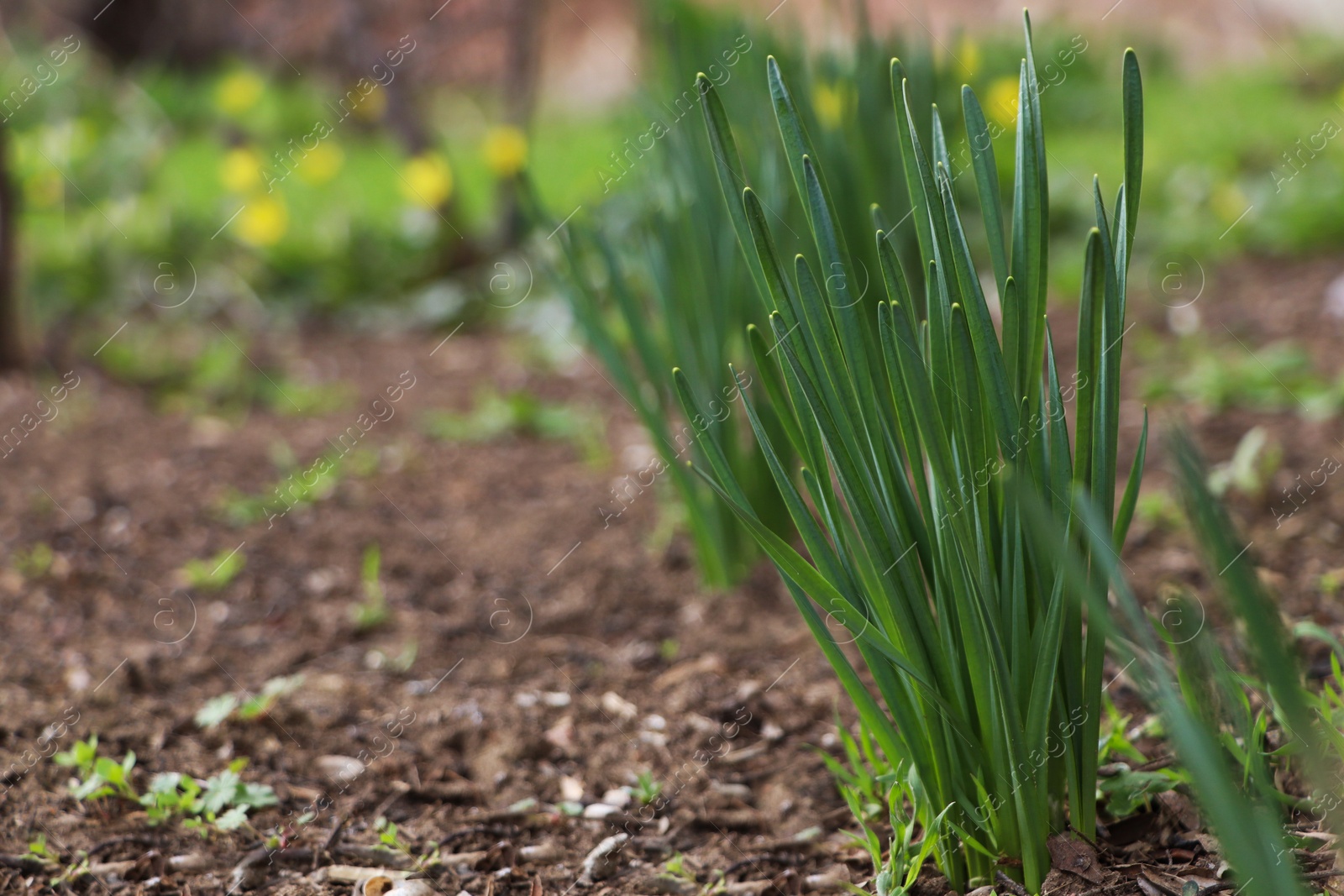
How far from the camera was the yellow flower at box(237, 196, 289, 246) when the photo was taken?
3842 millimetres

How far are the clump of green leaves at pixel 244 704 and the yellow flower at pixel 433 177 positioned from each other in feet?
8.88

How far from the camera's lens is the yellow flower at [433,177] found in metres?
3.94

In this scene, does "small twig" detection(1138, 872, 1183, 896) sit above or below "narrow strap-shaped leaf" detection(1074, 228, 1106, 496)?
below

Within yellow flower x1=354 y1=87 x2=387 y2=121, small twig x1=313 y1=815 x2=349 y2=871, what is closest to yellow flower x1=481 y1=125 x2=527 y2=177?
yellow flower x1=354 y1=87 x2=387 y2=121

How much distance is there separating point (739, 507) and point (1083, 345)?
1.02 ft

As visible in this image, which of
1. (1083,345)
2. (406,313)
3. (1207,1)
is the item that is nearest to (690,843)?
(1083,345)

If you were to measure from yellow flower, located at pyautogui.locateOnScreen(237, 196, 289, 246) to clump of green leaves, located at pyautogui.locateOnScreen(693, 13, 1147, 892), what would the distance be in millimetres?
3321

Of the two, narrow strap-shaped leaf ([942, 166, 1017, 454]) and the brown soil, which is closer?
narrow strap-shaped leaf ([942, 166, 1017, 454])

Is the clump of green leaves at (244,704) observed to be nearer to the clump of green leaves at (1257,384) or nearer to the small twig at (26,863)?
the small twig at (26,863)

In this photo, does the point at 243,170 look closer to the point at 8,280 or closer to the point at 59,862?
the point at 8,280

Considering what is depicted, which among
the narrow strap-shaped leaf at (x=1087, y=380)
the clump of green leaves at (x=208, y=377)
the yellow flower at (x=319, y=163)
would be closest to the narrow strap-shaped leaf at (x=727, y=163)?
the narrow strap-shaped leaf at (x=1087, y=380)

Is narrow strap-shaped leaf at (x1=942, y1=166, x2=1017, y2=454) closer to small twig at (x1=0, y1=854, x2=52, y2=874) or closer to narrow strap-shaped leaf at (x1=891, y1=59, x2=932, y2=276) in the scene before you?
narrow strap-shaped leaf at (x1=891, y1=59, x2=932, y2=276)

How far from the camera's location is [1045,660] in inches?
33.7

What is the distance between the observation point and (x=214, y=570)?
2.06m
